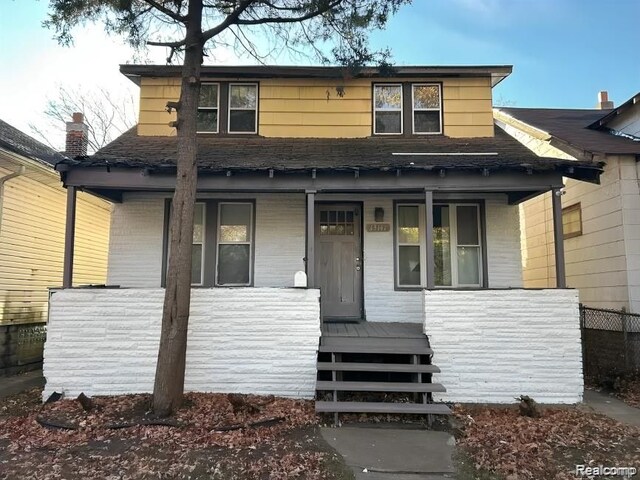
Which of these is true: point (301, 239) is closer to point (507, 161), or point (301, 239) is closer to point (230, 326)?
point (230, 326)

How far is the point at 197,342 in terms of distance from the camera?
6.59 m

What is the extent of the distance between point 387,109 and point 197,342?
592 cm

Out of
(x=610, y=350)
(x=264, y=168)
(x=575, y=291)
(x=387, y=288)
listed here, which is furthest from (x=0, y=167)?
(x=610, y=350)

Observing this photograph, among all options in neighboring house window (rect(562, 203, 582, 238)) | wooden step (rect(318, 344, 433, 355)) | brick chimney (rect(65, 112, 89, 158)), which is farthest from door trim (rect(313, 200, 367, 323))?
brick chimney (rect(65, 112, 89, 158))

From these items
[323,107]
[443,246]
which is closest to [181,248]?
[323,107]

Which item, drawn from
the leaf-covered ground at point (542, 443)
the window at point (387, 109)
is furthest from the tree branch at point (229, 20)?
the leaf-covered ground at point (542, 443)

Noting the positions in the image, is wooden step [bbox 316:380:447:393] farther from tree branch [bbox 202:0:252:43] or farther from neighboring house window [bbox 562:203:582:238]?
neighboring house window [bbox 562:203:582:238]

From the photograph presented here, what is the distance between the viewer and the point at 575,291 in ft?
21.4

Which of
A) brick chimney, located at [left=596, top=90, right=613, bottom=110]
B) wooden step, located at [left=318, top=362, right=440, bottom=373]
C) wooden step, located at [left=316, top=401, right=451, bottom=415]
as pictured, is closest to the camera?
wooden step, located at [left=316, top=401, right=451, bottom=415]

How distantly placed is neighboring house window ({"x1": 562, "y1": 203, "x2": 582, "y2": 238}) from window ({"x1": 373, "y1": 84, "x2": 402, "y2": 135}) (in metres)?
4.08

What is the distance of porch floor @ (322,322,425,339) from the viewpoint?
6723 millimetres

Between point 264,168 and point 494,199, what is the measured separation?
4472mm

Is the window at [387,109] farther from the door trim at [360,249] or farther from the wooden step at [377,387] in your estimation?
the wooden step at [377,387]

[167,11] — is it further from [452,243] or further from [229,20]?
[452,243]
